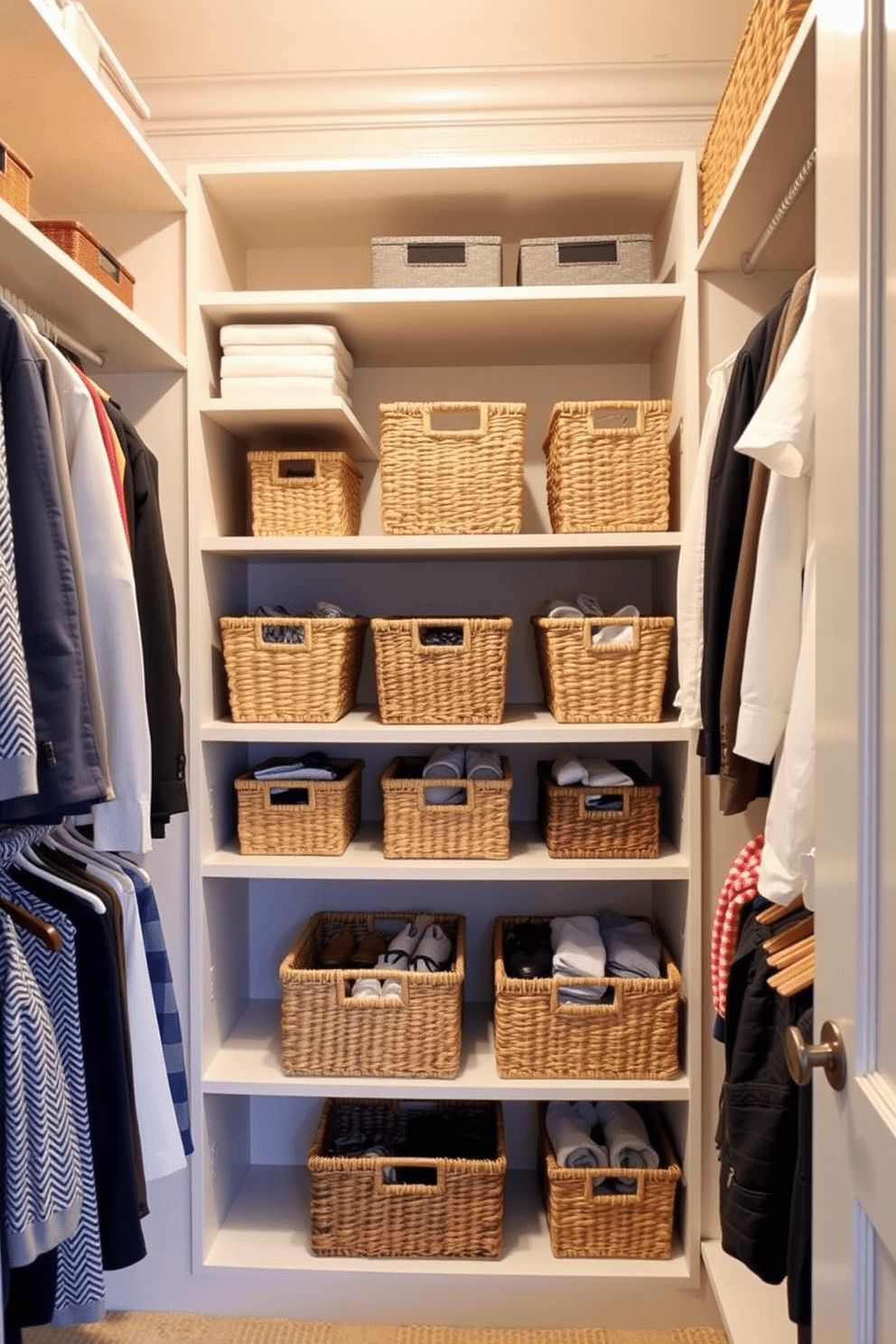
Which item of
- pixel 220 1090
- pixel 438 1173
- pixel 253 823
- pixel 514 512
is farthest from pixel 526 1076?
pixel 514 512

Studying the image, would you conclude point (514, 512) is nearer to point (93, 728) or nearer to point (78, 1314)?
point (93, 728)

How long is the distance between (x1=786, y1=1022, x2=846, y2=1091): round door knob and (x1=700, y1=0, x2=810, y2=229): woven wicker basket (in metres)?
1.24

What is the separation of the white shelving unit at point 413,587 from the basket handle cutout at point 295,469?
2.8 inches

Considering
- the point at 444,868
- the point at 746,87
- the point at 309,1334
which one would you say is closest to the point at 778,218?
the point at 746,87

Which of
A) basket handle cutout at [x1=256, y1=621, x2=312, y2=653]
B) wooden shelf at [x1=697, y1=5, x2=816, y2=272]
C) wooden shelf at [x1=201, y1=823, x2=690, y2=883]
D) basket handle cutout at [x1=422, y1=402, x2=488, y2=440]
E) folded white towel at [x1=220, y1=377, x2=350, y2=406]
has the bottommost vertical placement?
wooden shelf at [x1=201, y1=823, x2=690, y2=883]

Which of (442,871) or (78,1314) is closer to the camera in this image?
(78,1314)

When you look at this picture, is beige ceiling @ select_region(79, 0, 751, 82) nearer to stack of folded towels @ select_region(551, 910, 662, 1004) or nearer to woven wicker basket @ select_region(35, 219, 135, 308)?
woven wicker basket @ select_region(35, 219, 135, 308)

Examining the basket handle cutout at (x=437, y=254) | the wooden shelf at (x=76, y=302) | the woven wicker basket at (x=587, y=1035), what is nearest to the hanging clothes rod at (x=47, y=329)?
the wooden shelf at (x=76, y=302)

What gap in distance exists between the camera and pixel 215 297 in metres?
1.95

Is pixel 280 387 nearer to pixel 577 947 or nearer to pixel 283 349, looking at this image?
pixel 283 349

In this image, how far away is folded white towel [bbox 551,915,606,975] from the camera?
1925 millimetres

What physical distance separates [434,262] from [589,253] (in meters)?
0.31

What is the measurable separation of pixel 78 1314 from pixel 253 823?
0.88 meters

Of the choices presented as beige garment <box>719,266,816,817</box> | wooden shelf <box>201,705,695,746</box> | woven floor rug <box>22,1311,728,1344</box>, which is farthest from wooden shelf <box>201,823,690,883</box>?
woven floor rug <box>22,1311,728,1344</box>
